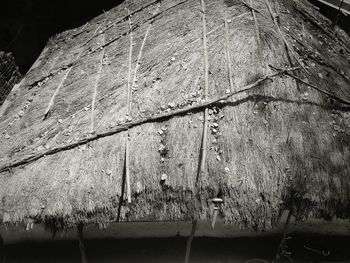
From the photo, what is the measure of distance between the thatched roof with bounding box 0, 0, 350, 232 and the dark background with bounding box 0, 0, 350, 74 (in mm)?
4190

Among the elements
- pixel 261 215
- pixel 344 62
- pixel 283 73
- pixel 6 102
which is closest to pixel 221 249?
pixel 261 215

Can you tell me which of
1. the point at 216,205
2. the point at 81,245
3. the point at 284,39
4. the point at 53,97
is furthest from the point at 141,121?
the point at 284,39

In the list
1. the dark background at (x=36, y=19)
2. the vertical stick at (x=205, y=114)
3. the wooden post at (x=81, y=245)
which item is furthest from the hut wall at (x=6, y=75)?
the vertical stick at (x=205, y=114)

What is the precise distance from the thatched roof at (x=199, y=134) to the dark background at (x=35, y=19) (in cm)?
419

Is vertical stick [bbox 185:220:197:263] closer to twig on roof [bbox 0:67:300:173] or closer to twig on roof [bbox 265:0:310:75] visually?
twig on roof [bbox 0:67:300:173]

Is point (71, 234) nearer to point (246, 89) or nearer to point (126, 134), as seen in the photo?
point (126, 134)

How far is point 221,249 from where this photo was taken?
4449 mm

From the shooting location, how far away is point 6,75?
6.68m

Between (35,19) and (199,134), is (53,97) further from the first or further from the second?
Answer: (35,19)

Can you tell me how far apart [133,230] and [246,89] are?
2250mm

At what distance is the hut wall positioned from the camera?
6.52m

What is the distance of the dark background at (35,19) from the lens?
338 inches

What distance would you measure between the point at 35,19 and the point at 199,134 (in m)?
6.72

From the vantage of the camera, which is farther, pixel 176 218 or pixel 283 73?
pixel 283 73
